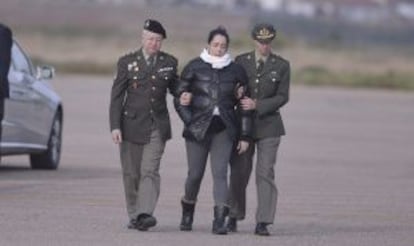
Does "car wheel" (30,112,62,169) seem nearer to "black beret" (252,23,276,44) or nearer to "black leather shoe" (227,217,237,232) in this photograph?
"black leather shoe" (227,217,237,232)

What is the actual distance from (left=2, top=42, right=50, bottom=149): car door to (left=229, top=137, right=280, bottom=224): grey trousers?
19.7 feet

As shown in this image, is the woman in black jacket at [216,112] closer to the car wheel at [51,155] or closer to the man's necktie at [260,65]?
the man's necktie at [260,65]

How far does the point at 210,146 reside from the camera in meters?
14.5

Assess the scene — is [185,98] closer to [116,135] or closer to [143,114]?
[143,114]

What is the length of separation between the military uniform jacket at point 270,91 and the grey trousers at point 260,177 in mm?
95

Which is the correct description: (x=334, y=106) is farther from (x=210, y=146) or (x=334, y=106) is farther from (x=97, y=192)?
(x=210, y=146)

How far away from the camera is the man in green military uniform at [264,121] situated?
47.8ft

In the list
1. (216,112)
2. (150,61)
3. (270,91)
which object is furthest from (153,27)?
(270,91)

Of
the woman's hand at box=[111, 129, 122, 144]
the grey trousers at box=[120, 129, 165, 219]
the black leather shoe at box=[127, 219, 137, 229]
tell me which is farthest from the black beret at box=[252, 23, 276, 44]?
the black leather shoe at box=[127, 219, 137, 229]

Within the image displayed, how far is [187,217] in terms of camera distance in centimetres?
1462

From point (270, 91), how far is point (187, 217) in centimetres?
128

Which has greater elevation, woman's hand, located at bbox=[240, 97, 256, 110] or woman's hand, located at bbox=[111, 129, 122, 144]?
woman's hand, located at bbox=[240, 97, 256, 110]

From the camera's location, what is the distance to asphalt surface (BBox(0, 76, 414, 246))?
47.0 feet

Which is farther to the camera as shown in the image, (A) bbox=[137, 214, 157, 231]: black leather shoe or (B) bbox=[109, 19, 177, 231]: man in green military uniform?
(B) bbox=[109, 19, 177, 231]: man in green military uniform
